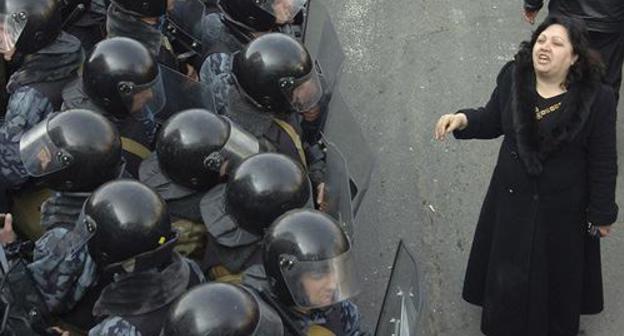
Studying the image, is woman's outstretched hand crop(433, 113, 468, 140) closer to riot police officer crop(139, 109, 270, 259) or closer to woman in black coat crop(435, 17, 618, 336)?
woman in black coat crop(435, 17, 618, 336)

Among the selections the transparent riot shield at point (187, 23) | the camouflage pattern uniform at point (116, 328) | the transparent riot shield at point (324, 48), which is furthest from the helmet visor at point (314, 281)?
the transparent riot shield at point (187, 23)

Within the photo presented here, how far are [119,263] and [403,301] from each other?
1.08m

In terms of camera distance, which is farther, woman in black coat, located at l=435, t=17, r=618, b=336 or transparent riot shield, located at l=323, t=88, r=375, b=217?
transparent riot shield, located at l=323, t=88, r=375, b=217

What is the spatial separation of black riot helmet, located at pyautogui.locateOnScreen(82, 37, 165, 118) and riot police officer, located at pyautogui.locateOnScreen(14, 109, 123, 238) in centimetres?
33

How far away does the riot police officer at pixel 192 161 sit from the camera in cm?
432

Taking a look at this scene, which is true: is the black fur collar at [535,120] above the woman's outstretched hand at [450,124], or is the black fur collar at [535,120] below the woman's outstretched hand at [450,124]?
above

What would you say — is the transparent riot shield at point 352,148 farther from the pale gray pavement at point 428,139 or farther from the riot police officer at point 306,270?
the pale gray pavement at point 428,139

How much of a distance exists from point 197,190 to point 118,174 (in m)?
0.35

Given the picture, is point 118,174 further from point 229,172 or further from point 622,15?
point 622,15

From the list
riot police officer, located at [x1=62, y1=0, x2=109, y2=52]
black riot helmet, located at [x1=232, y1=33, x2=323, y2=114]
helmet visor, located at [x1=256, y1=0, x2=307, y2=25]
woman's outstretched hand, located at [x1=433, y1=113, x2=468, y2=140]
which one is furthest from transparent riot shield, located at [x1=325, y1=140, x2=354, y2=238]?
riot police officer, located at [x1=62, y1=0, x2=109, y2=52]

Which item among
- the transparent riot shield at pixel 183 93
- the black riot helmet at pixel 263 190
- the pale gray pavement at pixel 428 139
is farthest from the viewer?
the pale gray pavement at pixel 428 139

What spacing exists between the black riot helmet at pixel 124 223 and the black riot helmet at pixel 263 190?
1.18 ft

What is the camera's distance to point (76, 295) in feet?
13.2

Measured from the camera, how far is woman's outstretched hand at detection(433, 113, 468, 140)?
4.90 metres
